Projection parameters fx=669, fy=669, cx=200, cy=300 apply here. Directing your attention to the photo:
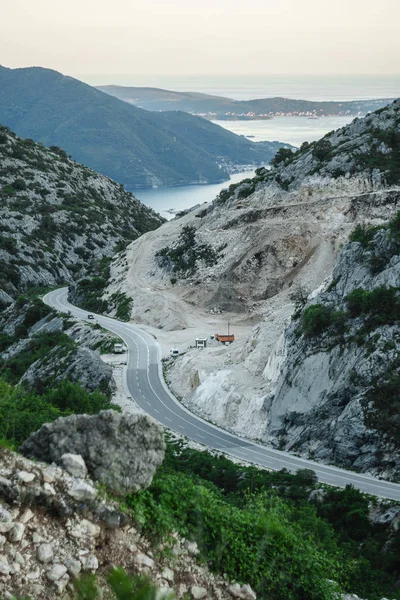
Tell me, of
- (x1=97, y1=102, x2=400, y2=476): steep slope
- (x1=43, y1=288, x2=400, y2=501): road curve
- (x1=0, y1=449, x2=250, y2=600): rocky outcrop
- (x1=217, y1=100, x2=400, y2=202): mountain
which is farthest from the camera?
(x1=217, y1=100, x2=400, y2=202): mountain

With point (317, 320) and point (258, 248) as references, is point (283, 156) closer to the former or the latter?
point (258, 248)

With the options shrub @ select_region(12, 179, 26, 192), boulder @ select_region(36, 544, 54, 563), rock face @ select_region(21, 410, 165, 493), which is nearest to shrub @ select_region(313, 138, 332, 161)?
shrub @ select_region(12, 179, 26, 192)

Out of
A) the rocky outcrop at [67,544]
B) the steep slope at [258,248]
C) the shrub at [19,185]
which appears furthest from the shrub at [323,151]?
the rocky outcrop at [67,544]

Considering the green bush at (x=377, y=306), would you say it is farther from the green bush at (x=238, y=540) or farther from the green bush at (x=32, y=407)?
the green bush at (x=238, y=540)

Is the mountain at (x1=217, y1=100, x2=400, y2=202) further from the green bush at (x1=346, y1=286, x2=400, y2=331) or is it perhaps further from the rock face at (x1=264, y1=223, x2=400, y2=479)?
the green bush at (x1=346, y1=286, x2=400, y2=331)

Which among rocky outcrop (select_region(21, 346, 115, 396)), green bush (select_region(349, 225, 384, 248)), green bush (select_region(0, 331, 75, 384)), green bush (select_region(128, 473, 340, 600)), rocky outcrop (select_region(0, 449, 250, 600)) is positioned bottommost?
green bush (select_region(0, 331, 75, 384))

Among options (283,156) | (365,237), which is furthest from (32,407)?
(283,156)

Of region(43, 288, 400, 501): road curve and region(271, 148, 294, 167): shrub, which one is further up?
region(271, 148, 294, 167): shrub
